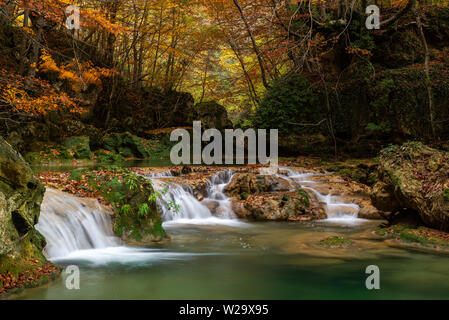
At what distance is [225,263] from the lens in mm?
4879

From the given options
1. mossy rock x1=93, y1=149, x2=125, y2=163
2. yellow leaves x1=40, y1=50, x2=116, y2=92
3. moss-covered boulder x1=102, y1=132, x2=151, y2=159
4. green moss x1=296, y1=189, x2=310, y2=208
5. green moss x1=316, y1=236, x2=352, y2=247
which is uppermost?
yellow leaves x1=40, y1=50, x2=116, y2=92

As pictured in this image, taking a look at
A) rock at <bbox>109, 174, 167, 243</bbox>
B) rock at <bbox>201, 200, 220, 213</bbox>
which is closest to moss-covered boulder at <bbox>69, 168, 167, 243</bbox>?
rock at <bbox>109, 174, 167, 243</bbox>

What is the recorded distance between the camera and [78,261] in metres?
4.60

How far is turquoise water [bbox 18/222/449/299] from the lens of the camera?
3.66 m

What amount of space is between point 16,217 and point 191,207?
546 cm

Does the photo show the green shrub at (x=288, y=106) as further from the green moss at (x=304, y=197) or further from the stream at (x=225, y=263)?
the stream at (x=225, y=263)

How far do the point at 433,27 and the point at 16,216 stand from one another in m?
19.6

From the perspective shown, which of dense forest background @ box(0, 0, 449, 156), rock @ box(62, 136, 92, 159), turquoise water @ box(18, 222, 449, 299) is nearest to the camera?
turquoise water @ box(18, 222, 449, 299)

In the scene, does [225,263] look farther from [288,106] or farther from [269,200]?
[288,106]

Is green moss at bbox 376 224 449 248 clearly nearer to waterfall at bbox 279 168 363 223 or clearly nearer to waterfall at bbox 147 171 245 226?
waterfall at bbox 279 168 363 223

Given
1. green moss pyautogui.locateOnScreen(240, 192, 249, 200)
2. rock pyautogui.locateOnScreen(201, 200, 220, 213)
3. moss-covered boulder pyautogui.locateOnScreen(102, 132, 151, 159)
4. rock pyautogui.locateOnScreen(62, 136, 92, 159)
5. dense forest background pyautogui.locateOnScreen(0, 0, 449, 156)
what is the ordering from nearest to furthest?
rock pyautogui.locateOnScreen(201, 200, 220, 213)
green moss pyautogui.locateOnScreen(240, 192, 249, 200)
dense forest background pyautogui.locateOnScreen(0, 0, 449, 156)
rock pyautogui.locateOnScreen(62, 136, 92, 159)
moss-covered boulder pyautogui.locateOnScreen(102, 132, 151, 159)

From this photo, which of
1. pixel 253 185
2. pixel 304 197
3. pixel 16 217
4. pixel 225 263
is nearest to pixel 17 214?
pixel 16 217

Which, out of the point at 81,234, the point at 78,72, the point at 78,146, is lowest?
the point at 81,234
